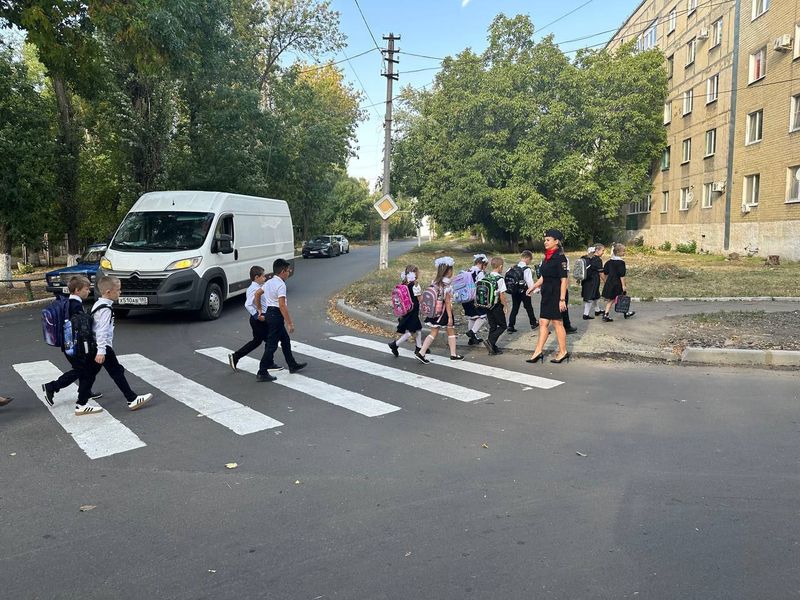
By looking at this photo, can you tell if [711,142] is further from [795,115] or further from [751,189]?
[795,115]

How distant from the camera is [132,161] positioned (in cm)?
2142

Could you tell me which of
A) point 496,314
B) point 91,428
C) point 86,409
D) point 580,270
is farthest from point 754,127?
point 91,428

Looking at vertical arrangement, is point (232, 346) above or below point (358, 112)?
below

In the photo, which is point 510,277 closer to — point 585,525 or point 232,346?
point 232,346

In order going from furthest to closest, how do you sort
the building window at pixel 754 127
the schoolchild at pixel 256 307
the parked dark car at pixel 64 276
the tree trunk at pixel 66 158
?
1. the building window at pixel 754 127
2. the tree trunk at pixel 66 158
3. the parked dark car at pixel 64 276
4. the schoolchild at pixel 256 307

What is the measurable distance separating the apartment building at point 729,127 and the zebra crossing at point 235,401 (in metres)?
20.3

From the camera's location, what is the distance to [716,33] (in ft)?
90.8

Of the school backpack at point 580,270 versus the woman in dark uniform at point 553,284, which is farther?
the school backpack at point 580,270

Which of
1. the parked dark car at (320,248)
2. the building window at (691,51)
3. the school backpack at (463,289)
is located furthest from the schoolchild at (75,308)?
the building window at (691,51)

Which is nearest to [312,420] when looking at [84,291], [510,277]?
[84,291]

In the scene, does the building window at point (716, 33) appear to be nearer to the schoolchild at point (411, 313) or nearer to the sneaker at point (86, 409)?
the schoolchild at point (411, 313)

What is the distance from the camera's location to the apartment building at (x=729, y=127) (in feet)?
73.3

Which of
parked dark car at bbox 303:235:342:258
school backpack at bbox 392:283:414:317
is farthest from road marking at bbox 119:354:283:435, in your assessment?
parked dark car at bbox 303:235:342:258

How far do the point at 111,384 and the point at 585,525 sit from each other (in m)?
5.70
